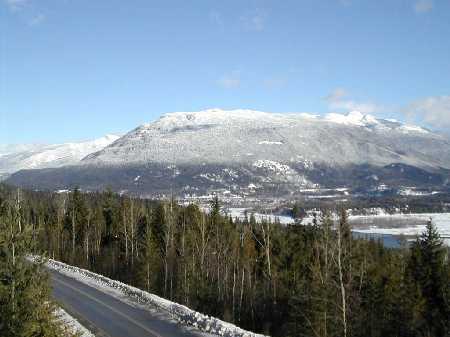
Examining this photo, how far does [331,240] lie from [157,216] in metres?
49.5

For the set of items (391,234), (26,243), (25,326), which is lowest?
(391,234)

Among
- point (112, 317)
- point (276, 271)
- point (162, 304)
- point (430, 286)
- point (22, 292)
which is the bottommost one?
point (276, 271)

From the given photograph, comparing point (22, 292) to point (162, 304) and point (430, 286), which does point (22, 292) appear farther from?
point (430, 286)

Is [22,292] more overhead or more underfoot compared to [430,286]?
more overhead

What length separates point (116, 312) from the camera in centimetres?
3516

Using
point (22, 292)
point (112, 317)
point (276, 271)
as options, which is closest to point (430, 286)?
point (276, 271)

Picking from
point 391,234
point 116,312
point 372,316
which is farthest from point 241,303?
point 391,234

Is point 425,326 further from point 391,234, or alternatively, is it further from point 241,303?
point 391,234

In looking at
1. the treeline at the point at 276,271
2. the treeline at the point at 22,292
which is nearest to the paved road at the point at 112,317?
the treeline at the point at 22,292

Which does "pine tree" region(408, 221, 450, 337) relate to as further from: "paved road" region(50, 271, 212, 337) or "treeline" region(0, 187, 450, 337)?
"paved road" region(50, 271, 212, 337)

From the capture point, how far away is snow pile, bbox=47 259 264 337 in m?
28.5

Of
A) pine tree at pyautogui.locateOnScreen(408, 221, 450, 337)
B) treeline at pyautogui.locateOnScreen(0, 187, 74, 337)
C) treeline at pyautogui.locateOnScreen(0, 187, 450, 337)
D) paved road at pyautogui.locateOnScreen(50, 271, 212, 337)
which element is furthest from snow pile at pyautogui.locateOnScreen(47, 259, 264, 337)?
pine tree at pyautogui.locateOnScreen(408, 221, 450, 337)

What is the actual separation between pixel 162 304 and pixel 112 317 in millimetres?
3942

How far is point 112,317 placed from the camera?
3362cm
